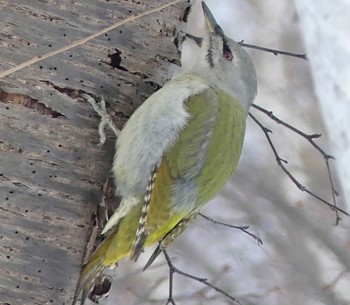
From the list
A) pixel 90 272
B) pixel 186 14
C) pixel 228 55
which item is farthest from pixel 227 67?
pixel 90 272

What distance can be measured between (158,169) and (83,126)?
0.29m

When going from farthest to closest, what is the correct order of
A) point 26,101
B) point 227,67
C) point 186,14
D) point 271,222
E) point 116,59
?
point 271,222 < point 227,67 < point 186,14 < point 116,59 < point 26,101

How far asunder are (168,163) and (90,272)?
0.37 m

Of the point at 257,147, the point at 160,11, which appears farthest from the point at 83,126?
the point at 257,147

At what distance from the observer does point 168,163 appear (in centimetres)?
175

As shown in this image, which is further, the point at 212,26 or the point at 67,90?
the point at 212,26

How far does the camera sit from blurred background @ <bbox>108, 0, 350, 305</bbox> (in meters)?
4.50

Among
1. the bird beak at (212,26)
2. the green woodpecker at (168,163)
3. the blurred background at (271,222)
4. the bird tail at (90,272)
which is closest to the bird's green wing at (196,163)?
the green woodpecker at (168,163)

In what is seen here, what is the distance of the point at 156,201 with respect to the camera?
1.69 m

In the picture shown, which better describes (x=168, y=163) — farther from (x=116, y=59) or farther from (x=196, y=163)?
(x=116, y=59)

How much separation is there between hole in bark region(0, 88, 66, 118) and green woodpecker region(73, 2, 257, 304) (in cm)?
20

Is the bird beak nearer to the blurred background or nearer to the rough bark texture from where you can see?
the rough bark texture

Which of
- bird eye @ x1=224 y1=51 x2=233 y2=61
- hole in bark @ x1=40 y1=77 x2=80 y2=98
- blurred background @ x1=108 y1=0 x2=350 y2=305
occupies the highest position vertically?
hole in bark @ x1=40 y1=77 x2=80 y2=98

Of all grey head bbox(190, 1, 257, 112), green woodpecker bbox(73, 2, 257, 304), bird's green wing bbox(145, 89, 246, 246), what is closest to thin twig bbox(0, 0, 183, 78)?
green woodpecker bbox(73, 2, 257, 304)
